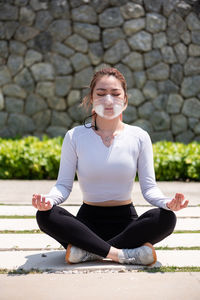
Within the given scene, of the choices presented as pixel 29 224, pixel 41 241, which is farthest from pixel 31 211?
pixel 41 241

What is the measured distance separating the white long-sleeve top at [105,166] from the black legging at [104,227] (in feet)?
0.24

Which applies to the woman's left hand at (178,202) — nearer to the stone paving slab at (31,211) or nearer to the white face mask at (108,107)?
the white face mask at (108,107)

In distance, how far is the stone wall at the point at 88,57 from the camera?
834cm

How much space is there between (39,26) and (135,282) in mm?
6497

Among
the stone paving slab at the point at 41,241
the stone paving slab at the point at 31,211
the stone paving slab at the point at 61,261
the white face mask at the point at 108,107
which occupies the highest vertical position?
the white face mask at the point at 108,107

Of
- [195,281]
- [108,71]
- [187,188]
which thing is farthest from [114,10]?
[195,281]

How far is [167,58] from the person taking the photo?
845 cm

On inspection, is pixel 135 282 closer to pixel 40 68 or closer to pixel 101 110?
pixel 101 110

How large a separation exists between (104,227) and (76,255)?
252mm

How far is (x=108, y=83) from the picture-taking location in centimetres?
298

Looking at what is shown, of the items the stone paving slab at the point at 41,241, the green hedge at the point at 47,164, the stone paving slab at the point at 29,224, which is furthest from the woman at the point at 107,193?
the green hedge at the point at 47,164

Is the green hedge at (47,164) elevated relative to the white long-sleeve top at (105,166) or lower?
lower

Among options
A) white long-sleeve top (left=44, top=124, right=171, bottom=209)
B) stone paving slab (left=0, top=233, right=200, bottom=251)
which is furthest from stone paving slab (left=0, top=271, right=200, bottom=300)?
stone paving slab (left=0, top=233, right=200, bottom=251)

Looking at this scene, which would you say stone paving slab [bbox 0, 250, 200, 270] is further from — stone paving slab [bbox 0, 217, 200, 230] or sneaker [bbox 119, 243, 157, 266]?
stone paving slab [bbox 0, 217, 200, 230]
